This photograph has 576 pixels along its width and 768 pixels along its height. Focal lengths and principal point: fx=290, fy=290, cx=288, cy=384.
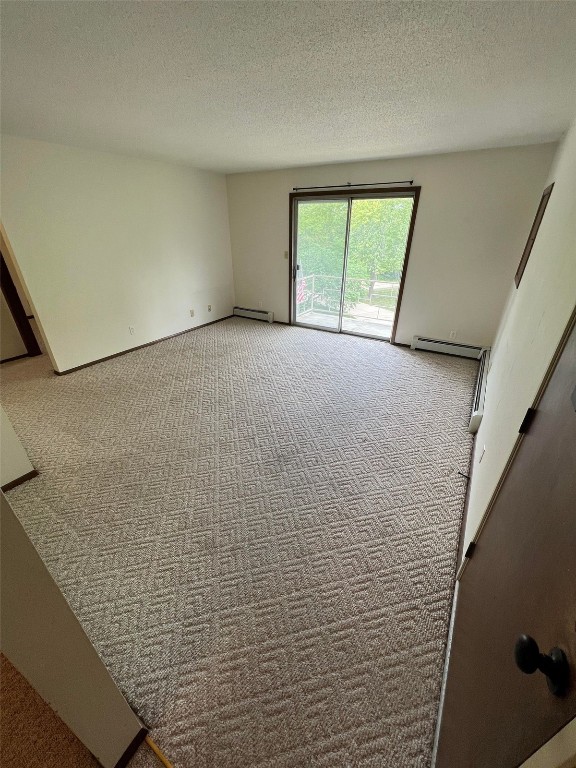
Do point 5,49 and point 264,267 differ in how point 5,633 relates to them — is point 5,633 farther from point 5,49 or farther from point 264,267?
point 264,267

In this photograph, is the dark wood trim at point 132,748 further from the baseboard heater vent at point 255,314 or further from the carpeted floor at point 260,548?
the baseboard heater vent at point 255,314

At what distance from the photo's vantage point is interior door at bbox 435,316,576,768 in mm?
434

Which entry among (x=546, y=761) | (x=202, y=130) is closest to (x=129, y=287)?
(x=202, y=130)

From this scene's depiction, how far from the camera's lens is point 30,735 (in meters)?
0.92

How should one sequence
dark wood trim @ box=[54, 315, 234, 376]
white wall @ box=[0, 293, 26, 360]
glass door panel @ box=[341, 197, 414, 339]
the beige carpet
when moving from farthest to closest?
glass door panel @ box=[341, 197, 414, 339] < white wall @ box=[0, 293, 26, 360] < dark wood trim @ box=[54, 315, 234, 376] < the beige carpet

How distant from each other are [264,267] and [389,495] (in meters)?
4.06

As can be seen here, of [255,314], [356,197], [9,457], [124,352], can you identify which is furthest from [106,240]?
[356,197]

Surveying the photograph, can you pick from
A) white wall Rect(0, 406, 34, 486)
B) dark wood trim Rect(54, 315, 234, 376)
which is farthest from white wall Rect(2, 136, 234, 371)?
white wall Rect(0, 406, 34, 486)

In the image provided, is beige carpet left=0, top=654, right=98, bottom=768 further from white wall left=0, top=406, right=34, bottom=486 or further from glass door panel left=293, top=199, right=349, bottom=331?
glass door panel left=293, top=199, right=349, bottom=331

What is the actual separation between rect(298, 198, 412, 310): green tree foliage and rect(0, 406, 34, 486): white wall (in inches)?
156

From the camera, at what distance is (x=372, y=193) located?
3.60m

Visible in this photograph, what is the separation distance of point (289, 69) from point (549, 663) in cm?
219

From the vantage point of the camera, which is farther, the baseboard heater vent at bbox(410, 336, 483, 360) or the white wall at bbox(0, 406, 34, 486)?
the baseboard heater vent at bbox(410, 336, 483, 360)

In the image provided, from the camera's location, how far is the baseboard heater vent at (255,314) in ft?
16.5
